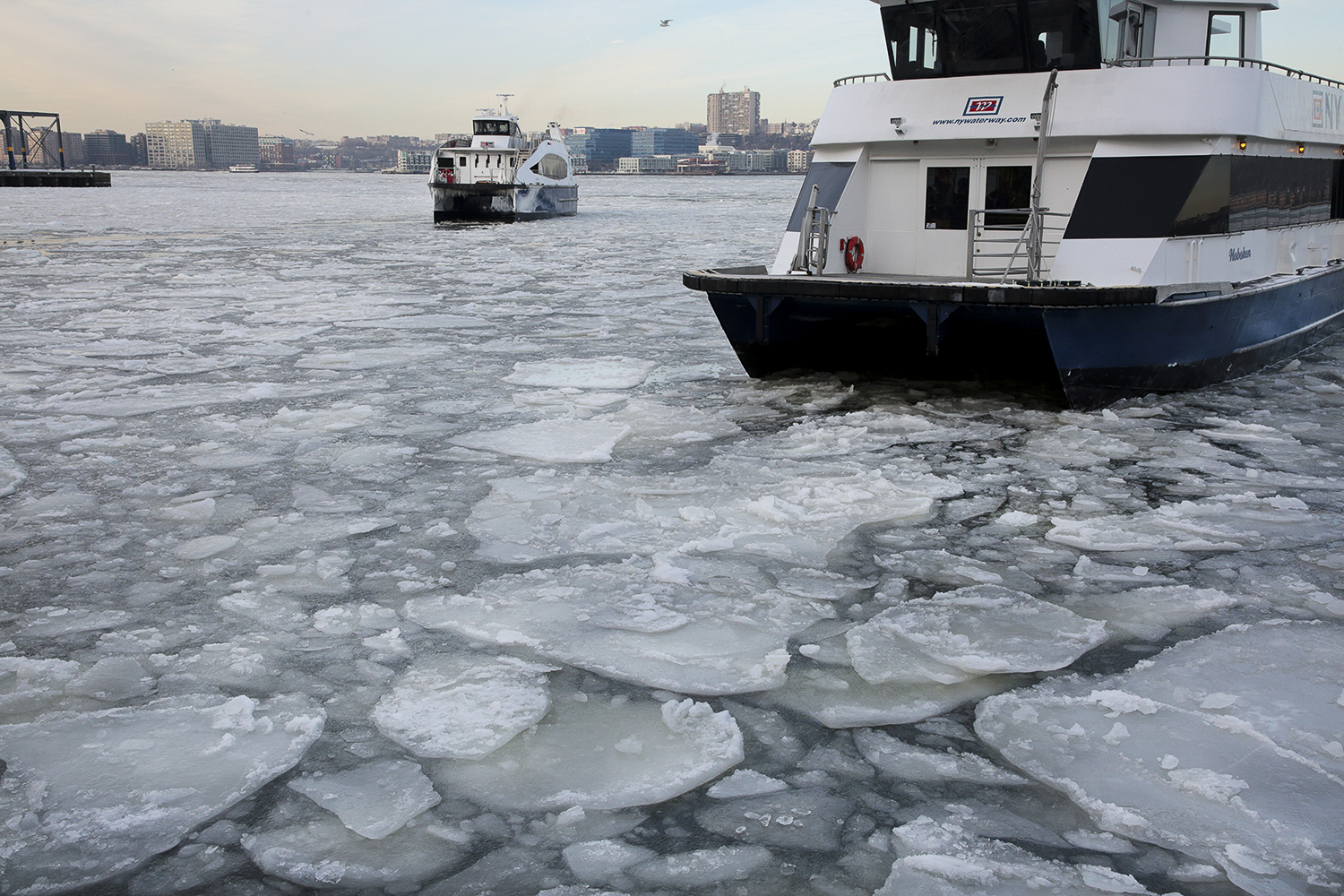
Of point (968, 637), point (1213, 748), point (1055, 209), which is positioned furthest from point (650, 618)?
point (1055, 209)

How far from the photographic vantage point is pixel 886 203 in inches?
342

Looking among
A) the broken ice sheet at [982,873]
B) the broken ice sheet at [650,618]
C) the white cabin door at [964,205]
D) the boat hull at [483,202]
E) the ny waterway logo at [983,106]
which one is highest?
the boat hull at [483,202]

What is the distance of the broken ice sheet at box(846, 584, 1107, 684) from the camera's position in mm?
3357

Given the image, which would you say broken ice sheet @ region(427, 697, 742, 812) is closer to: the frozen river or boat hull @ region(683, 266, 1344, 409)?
the frozen river

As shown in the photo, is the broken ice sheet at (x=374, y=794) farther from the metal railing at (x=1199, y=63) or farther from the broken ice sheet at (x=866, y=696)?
the metal railing at (x=1199, y=63)

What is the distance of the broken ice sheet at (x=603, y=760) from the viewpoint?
2.68 meters

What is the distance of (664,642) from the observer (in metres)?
3.56

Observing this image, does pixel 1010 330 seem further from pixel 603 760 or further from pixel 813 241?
pixel 603 760

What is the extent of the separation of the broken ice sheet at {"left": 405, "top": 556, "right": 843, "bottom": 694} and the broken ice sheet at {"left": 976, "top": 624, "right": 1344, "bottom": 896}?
78 cm

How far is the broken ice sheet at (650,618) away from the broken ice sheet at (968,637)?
269 millimetres

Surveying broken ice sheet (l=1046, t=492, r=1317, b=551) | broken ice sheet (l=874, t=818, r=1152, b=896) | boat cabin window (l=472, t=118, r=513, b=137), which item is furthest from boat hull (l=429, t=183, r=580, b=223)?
broken ice sheet (l=874, t=818, r=1152, b=896)

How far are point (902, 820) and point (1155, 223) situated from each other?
5.88m

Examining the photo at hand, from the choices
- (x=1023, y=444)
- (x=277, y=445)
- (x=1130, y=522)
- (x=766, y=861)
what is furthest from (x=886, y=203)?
(x=766, y=861)

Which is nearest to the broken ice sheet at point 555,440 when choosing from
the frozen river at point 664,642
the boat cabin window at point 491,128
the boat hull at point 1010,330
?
the frozen river at point 664,642
